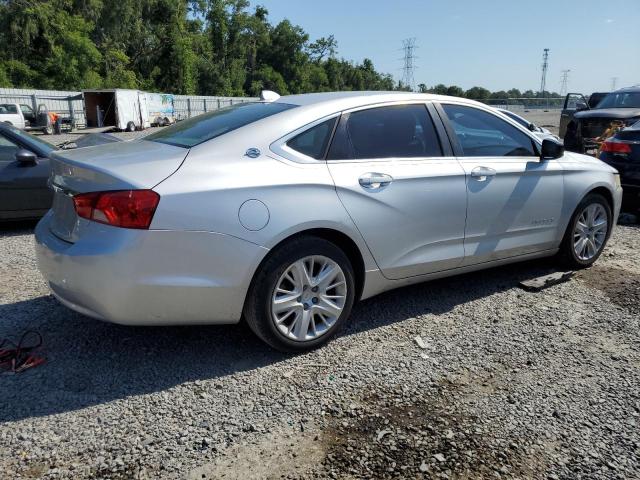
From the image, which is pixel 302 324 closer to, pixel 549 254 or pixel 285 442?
pixel 285 442

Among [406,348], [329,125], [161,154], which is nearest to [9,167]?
[161,154]

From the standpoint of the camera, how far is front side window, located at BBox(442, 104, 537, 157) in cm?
432

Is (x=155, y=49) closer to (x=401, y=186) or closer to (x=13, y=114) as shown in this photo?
(x=13, y=114)

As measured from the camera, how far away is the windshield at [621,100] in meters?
13.7

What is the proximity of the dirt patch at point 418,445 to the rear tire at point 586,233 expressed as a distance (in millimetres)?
2707

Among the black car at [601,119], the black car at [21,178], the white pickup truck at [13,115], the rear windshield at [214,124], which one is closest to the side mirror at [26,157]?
the black car at [21,178]

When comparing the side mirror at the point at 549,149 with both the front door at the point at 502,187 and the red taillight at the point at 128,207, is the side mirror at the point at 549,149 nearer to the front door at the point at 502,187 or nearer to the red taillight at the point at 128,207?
the front door at the point at 502,187

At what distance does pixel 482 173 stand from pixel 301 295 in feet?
5.94

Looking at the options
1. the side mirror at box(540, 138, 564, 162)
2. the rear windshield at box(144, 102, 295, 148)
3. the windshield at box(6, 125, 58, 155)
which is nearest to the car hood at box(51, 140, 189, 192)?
the rear windshield at box(144, 102, 295, 148)

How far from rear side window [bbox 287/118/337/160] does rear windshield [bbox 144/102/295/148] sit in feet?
0.95

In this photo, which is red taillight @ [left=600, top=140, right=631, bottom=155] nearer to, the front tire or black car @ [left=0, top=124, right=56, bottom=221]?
the front tire

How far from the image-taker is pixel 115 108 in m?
31.5

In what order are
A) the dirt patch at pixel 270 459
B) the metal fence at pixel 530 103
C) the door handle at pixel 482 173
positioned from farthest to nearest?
the metal fence at pixel 530 103 < the door handle at pixel 482 173 < the dirt patch at pixel 270 459

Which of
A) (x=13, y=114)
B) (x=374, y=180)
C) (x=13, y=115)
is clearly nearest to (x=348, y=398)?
(x=374, y=180)
